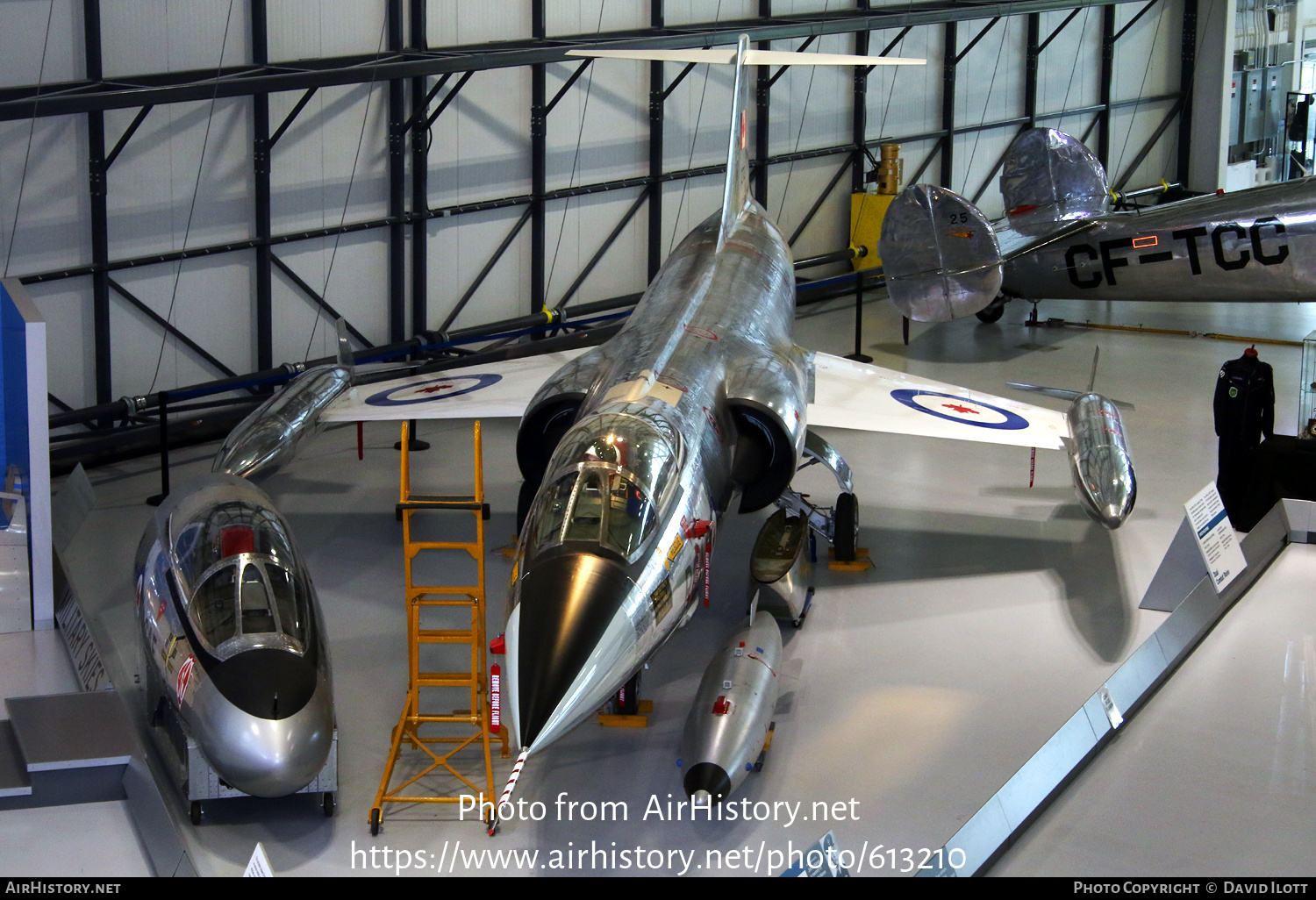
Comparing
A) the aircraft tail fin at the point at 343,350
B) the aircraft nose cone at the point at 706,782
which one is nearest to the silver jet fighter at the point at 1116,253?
the aircraft tail fin at the point at 343,350

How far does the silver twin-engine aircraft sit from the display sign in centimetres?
213

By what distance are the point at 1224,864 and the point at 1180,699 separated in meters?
1.46

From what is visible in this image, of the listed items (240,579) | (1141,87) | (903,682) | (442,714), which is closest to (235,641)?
(240,579)

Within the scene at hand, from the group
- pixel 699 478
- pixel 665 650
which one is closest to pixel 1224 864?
pixel 699 478

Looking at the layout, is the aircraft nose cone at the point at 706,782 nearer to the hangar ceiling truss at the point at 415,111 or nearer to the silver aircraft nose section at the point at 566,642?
the silver aircraft nose section at the point at 566,642

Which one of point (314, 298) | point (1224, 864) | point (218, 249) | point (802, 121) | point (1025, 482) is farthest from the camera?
point (802, 121)

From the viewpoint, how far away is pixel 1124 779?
631cm

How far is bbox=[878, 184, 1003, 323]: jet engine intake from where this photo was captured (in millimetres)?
16344

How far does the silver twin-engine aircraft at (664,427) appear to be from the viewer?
650 cm

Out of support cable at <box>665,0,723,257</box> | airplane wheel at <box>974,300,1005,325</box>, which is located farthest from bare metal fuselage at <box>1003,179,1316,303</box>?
support cable at <box>665,0,723,257</box>

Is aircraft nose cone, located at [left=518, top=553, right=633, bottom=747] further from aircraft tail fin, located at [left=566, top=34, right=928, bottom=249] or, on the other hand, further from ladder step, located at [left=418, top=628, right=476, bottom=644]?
aircraft tail fin, located at [left=566, top=34, right=928, bottom=249]

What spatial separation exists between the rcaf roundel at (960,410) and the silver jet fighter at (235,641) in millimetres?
5770

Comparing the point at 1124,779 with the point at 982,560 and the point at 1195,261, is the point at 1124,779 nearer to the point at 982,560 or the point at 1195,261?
the point at 982,560

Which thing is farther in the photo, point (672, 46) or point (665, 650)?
point (672, 46)
